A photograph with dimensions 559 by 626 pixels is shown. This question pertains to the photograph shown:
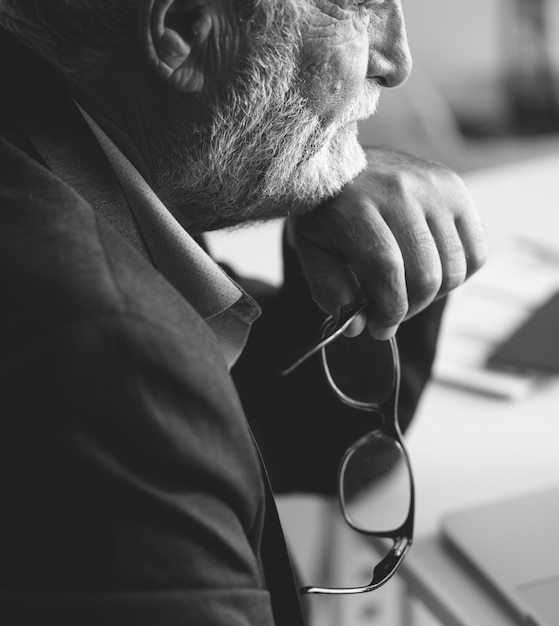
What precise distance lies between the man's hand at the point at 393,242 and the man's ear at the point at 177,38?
22 centimetres

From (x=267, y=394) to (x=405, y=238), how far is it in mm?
311

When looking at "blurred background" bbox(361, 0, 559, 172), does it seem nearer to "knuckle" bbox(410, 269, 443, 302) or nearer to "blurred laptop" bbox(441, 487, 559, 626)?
"knuckle" bbox(410, 269, 443, 302)

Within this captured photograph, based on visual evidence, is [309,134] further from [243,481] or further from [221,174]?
[243,481]

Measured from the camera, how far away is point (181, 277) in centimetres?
79

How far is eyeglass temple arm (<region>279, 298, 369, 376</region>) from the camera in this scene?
2.49 feet

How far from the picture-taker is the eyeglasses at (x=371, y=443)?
85 cm

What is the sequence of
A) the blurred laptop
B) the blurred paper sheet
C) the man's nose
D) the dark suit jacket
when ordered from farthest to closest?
the blurred paper sheet
the man's nose
the blurred laptop
the dark suit jacket

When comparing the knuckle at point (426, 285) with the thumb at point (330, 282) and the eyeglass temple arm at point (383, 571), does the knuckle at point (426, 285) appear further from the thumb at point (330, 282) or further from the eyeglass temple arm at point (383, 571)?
the eyeglass temple arm at point (383, 571)

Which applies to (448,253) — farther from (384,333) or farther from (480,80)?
(480,80)

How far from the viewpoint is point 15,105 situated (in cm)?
70

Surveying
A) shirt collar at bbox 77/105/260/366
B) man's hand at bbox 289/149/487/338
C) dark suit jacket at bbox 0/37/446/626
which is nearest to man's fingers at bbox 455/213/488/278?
man's hand at bbox 289/149/487/338

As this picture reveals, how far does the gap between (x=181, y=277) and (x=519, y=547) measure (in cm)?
37

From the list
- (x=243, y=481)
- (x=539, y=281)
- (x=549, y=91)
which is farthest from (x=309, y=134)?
(x=549, y=91)

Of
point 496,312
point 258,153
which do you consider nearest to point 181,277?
point 258,153
